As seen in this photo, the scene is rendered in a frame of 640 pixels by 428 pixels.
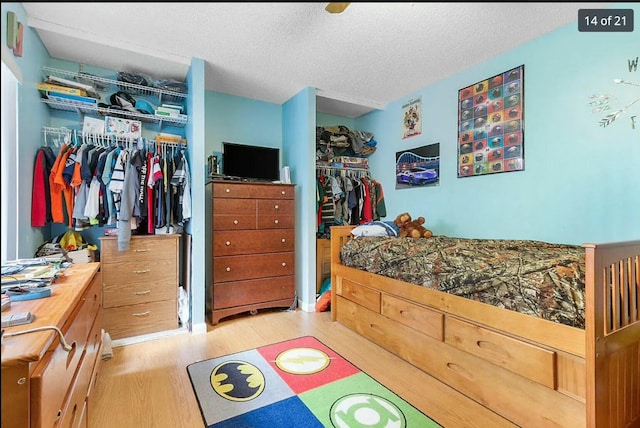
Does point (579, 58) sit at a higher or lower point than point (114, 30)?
lower

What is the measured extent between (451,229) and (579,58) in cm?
167

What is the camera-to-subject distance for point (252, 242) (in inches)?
118

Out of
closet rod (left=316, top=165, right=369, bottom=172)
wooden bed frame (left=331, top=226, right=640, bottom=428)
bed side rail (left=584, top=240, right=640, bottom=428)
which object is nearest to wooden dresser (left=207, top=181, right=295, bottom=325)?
closet rod (left=316, top=165, right=369, bottom=172)

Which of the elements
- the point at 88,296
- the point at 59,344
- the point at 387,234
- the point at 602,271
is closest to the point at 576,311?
the point at 602,271

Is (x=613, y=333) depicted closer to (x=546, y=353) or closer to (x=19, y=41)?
(x=546, y=353)

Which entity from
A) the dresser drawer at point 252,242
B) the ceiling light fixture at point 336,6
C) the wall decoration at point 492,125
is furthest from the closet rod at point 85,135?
the wall decoration at point 492,125

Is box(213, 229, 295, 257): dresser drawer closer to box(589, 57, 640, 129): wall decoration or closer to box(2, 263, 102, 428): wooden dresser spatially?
box(2, 263, 102, 428): wooden dresser

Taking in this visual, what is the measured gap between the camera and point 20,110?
1997 mm

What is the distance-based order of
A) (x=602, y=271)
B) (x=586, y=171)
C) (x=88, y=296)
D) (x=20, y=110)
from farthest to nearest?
(x=586, y=171)
(x=20, y=110)
(x=88, y=296)
(x=602, y=271)

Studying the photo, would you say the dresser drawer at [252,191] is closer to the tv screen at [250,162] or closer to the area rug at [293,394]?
the tv screen at [250,162]

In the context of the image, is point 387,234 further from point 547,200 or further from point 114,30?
point 114,30

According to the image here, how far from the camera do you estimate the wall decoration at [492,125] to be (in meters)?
2.58

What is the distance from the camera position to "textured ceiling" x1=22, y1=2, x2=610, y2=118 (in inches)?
81.1

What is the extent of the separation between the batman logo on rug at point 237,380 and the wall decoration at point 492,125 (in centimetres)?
254
